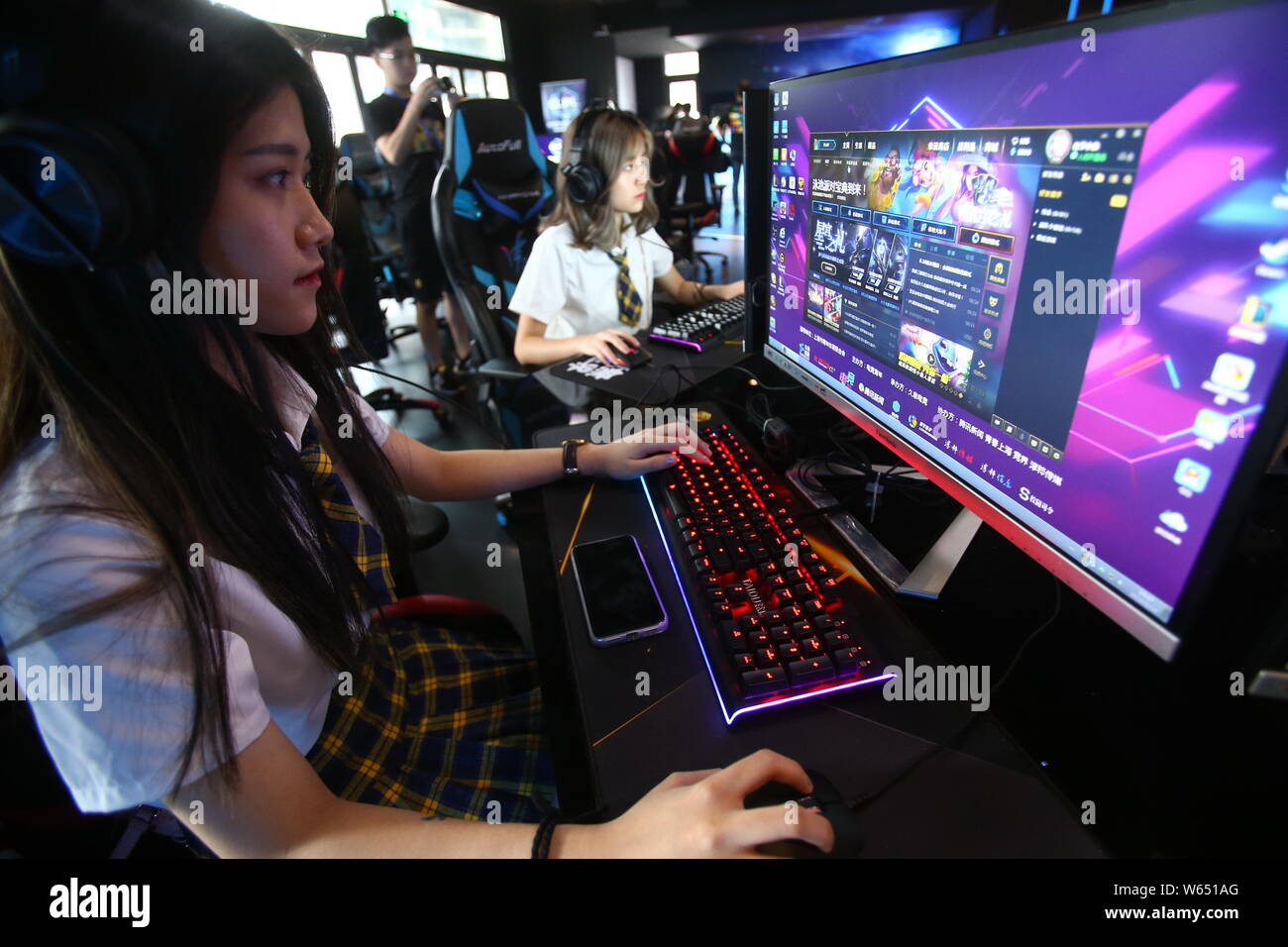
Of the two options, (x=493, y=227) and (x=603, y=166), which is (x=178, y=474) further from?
(x=493, y=227)

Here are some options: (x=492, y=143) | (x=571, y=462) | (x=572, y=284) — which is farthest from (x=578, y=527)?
(x=492, y=143)

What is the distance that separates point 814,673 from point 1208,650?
381 millimetres

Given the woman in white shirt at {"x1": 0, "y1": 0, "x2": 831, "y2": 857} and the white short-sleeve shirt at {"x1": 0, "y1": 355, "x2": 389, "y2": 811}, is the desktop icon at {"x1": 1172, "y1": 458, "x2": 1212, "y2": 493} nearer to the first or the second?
the woman in white shirt at {"x1": 0, "y1": 0, "x2": 831, "y2": 857}

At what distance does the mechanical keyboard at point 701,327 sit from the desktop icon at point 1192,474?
3.39 ft

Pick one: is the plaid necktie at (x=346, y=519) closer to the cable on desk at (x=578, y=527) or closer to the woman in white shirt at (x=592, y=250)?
the cable on desk at (x=578, y=527)

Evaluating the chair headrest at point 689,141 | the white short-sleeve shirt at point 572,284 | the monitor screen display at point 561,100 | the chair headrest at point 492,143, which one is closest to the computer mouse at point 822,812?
the white short-sleeve shirt at point 572,284

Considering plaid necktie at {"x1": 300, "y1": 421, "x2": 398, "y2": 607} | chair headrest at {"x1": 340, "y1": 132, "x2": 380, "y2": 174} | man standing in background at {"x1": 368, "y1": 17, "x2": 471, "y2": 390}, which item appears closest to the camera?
plaid necktie at {"x1": 300, "y1": 421, "x2": 398, "y2": 607}

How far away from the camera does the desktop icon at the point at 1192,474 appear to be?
0.40 m

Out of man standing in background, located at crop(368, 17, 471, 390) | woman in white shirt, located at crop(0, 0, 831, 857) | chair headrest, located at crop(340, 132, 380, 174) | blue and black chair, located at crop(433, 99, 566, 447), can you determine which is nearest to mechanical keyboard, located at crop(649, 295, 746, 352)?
blue and black chair, located at crop(433, 99, 566, 447)

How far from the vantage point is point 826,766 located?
50 centimetres

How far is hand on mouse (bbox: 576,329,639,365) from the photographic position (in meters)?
1.34

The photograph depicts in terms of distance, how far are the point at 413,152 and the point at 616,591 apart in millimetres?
3131

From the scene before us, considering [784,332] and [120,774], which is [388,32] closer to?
[784,332]
